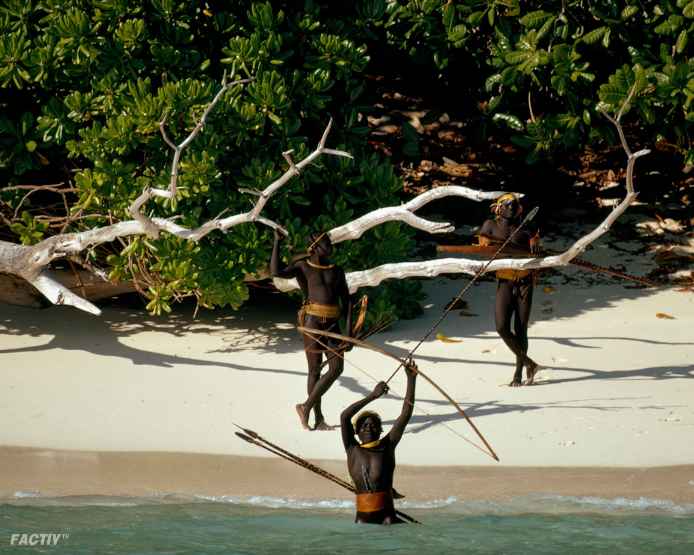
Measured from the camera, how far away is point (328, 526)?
10312mm

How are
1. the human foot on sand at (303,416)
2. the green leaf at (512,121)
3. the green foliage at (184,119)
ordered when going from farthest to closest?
the green leaf at (512,121) < the green foliage at (184,119) < the human foot on sand at (303,416)

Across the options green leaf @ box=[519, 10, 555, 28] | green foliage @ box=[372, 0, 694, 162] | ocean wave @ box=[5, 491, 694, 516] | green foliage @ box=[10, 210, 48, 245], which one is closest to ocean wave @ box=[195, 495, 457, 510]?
ocean wave @ box=[5, 491, 694, 516]

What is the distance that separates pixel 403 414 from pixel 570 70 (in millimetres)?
6366

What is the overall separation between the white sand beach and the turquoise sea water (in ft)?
0.84

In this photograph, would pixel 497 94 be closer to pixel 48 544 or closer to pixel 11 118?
pixel 11 118

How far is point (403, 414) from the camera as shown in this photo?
30.9 feet

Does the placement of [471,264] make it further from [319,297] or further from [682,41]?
[682,41]

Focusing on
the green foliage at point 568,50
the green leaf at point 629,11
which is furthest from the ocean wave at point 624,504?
the green leaf at point 629,11

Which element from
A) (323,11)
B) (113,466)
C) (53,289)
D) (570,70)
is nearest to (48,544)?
(113,466)

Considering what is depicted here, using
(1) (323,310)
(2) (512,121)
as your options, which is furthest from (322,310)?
(2) (512,121)

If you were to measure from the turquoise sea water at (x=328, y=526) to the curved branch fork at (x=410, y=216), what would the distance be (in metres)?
2.83

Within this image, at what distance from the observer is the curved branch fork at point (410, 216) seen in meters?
12.5

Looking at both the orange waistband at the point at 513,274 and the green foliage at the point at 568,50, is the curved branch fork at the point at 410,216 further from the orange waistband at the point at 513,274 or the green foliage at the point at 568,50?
the green foliage at the point at 568,50

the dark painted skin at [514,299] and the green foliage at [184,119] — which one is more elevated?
the green foliage at [184,119]
